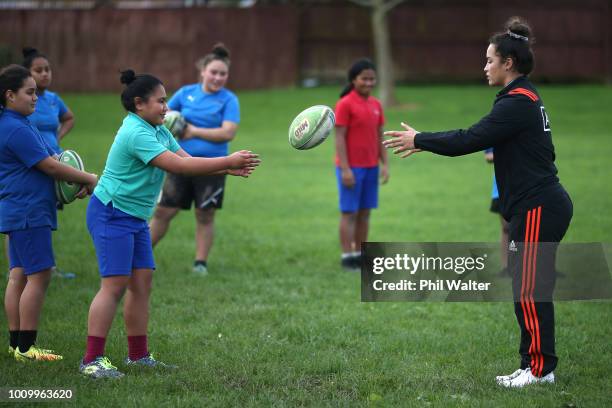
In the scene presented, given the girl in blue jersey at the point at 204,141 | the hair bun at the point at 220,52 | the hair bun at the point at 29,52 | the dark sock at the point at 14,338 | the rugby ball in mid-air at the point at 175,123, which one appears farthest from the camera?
the hair bun at the point at 220,52

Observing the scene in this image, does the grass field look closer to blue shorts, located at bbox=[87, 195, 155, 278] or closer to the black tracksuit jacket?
blue shorts, located at bbox=[87, 195, 155, 278]

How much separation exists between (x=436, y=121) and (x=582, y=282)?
56.7 ft

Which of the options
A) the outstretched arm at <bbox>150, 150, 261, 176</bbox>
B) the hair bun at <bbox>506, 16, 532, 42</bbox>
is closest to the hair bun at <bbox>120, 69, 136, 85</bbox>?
the outstretched arm at <bbox>150, 150, 261, 176</bbox>

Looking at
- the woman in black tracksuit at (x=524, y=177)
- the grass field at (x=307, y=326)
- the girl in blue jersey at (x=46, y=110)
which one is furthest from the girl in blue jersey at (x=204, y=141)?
the woman in black tracksuit at (x=524, y=177)

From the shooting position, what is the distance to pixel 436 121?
2483cm

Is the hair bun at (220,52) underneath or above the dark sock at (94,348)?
above

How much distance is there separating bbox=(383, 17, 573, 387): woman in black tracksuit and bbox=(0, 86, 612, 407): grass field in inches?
16.2

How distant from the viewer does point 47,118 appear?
27.7ft

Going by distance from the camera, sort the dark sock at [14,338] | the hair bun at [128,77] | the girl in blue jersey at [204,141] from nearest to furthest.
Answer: the hair bun at [128,77]
the dark sock at [14,338]
the girl in blue jersey at [204,141]

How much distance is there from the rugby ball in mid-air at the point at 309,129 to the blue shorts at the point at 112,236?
4.57ft

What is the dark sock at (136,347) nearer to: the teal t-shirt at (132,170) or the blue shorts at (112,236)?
the blue shorts at (112,236)

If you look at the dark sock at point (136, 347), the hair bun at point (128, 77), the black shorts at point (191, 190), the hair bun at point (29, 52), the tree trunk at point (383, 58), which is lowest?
the dark sock at point (136, 347)

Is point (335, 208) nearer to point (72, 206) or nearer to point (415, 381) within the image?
point (72, 206)

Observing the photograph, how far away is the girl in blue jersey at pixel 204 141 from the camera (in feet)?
28.7
